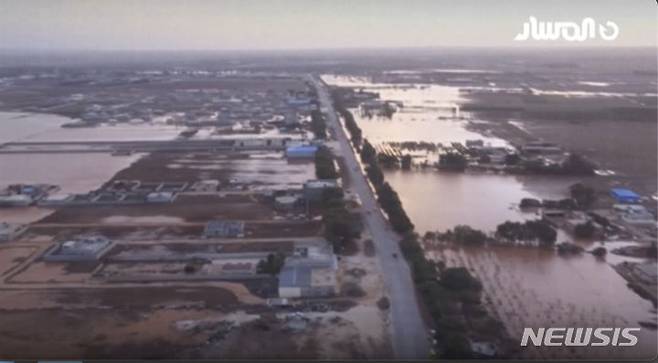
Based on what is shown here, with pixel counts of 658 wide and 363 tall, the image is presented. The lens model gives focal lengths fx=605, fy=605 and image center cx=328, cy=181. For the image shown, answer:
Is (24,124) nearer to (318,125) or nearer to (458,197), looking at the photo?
(318,125)

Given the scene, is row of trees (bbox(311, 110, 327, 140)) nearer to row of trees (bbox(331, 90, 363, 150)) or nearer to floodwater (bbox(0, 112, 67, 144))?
row of trees (bbox(331, 90, 363, 150))

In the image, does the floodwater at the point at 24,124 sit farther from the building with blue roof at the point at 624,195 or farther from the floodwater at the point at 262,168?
the building with blue roof at the point at 624,195

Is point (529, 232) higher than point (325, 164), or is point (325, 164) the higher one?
point (325, 164)

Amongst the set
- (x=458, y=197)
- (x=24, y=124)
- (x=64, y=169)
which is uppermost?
(x=24, y=124)

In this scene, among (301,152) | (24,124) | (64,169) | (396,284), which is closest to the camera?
Answer: (396,284)

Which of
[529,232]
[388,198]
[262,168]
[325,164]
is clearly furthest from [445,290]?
[262,168]

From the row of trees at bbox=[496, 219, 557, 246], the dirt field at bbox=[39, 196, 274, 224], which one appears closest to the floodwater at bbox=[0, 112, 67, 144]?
the dirt field at bbox=[39, 196, 274, 224]
